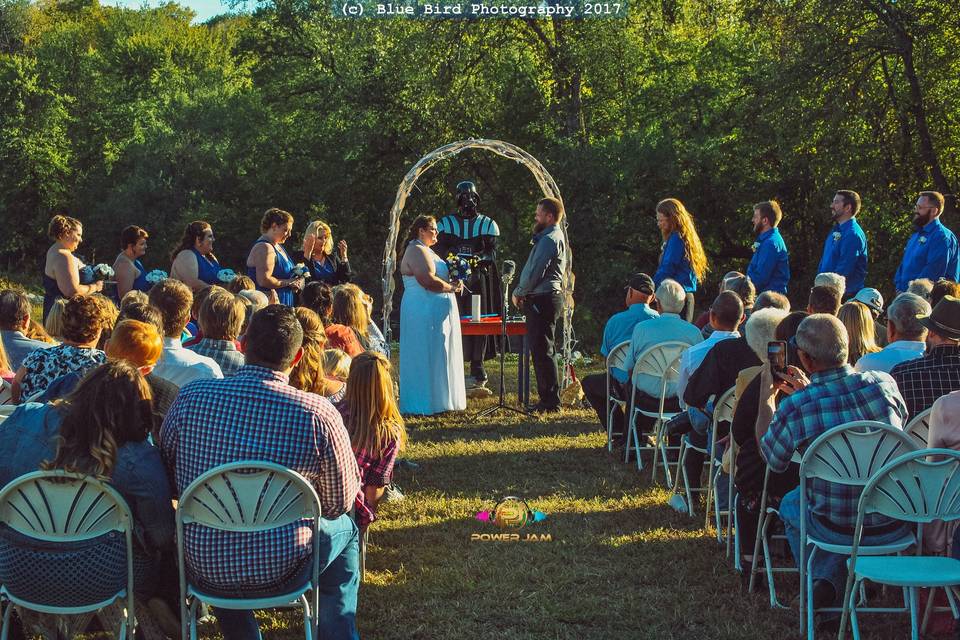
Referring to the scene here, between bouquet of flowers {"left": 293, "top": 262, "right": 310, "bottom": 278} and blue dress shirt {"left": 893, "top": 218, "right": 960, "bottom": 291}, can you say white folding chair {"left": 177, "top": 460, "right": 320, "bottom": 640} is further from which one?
blue dress shirt {"left": 893, "top": 218, "right": 960, "bottom": 291}

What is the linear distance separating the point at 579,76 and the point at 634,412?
14980 mm

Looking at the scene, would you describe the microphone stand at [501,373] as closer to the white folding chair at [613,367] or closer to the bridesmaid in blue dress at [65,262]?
the white folding chair at [613,367]

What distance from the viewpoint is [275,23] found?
27562 mm

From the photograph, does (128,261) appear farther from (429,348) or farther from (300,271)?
(429,348)

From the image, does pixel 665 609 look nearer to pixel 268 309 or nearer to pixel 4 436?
pixel 268 309

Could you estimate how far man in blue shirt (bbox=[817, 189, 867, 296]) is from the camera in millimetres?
9422

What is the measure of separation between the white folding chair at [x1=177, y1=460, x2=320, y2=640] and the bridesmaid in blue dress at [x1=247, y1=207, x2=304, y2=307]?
573cm

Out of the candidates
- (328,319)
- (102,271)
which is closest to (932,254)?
(328,319)

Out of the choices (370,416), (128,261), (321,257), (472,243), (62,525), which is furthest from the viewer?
(472,243)

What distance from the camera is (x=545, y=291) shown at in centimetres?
942

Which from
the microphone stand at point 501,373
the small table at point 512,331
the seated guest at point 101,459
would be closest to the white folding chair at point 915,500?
the seated guest at point 101,459

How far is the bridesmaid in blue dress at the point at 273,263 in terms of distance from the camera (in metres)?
9.23

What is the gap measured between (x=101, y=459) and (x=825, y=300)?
4.22m

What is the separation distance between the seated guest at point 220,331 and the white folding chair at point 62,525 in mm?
1824
